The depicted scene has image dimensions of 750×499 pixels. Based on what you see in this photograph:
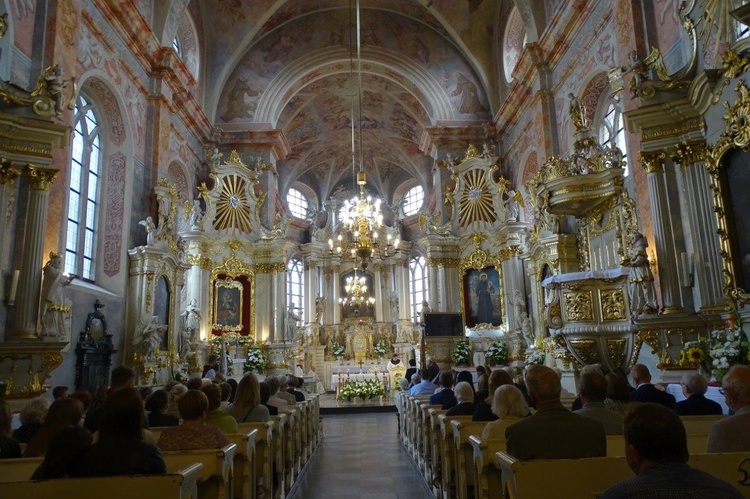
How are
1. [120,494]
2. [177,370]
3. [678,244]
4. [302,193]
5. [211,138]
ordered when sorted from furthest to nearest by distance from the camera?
[302,193], [211,138], [177,370], [678,244], [120,494]

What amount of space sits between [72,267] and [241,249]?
7.35 m

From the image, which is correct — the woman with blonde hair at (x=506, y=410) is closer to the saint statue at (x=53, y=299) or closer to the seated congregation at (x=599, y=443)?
the seated congregation at (x=599, y=443)

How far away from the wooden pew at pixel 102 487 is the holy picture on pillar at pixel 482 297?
1583cm

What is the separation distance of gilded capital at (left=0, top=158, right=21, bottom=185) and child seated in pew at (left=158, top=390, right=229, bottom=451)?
227 inches

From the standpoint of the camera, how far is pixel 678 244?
26.5 feet

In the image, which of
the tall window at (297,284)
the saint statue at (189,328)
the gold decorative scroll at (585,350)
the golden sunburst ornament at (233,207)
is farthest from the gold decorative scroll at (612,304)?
the tall window at (297,284)

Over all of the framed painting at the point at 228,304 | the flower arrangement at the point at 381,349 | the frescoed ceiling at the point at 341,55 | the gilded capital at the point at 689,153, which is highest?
the frescoed ceiling at the point at 341,55

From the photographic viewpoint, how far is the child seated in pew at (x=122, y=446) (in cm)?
262

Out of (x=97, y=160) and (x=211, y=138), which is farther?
(x=211, y=138)

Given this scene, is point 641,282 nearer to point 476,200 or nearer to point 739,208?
point 739,208

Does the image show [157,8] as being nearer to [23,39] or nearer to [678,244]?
[23,39]

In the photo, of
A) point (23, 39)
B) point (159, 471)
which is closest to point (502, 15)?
point (23, 39)

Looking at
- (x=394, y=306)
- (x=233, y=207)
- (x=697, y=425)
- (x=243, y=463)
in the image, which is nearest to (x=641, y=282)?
(x=697, y=425)

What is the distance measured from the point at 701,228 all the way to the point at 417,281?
1936cm
